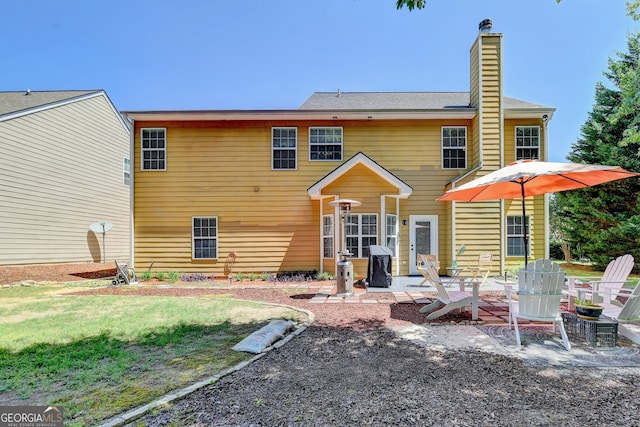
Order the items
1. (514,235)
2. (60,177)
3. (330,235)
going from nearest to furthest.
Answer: (330,235) < (514,235) < (60,177)

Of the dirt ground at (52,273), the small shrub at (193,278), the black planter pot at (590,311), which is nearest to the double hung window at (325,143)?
the small shrub at (193,278)

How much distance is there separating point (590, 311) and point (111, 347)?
6.48m

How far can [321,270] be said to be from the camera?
10.9 metres

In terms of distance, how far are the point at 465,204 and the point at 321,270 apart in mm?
5489

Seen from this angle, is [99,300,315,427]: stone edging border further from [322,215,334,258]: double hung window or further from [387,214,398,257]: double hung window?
[387,214,398,257]: double hung window

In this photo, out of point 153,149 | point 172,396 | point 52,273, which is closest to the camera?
point 172,396

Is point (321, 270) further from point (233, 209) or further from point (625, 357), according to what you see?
point (625, 357)

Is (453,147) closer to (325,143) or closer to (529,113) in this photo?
(529,113)

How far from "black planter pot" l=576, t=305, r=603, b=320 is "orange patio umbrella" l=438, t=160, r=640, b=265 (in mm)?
1013

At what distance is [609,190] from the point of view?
1305 cm

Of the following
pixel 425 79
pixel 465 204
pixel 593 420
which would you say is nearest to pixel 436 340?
pixel 593 420

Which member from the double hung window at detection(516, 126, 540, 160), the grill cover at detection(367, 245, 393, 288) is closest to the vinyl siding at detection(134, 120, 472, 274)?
the double hung window at detection(516, 126, 540, 160)

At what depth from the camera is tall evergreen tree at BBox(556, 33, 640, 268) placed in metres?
12.4

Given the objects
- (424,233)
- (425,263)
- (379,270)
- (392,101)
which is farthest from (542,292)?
(392,101)
